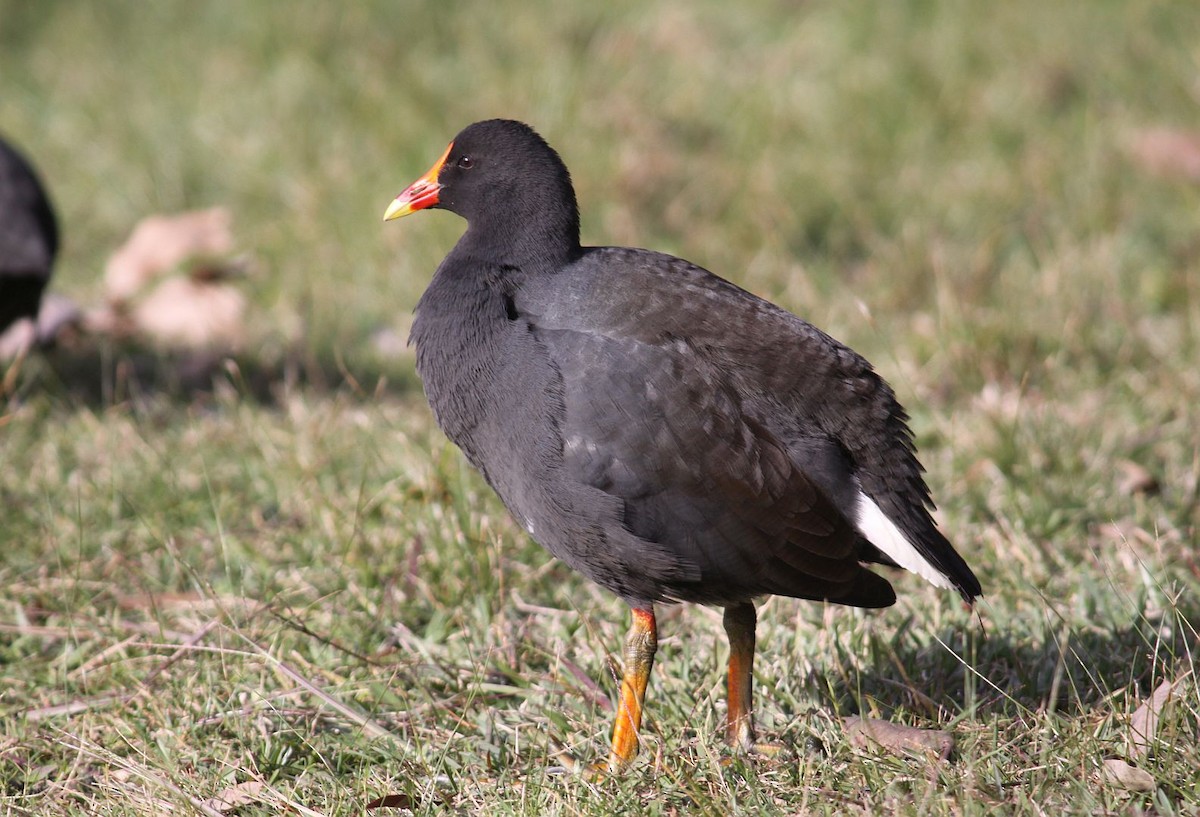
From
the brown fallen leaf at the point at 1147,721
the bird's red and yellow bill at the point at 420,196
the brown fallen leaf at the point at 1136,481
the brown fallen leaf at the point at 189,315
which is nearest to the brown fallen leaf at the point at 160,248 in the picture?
the brown fallen leaf at the point at 189,315

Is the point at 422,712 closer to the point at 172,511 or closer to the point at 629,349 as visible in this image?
the point at 629,349

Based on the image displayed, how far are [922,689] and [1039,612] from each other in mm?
504

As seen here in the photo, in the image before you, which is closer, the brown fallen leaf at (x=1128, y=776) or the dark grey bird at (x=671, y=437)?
the brown fallen leaf at (x=1128, y=776)

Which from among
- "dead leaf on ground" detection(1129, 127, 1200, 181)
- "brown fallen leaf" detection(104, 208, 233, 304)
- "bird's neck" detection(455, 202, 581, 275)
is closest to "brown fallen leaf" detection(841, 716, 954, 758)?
"bird's neck" detection(455, 202, 581, 275)

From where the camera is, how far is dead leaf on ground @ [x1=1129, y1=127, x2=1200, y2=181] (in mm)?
6406

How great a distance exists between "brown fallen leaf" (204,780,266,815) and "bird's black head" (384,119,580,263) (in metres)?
1.30

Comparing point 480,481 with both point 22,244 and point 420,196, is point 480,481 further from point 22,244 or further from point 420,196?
point 22,244

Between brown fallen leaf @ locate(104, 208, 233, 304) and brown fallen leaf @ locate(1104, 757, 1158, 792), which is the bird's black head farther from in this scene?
brown fallen leaf @ locate(104, 208, 233, 304)

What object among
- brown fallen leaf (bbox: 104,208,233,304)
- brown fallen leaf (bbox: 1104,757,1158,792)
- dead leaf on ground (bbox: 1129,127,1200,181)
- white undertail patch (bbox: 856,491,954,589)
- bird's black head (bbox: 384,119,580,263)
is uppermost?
dead leaf on ground (bbox: 1129,127,1200,181)

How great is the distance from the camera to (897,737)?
9.00ft

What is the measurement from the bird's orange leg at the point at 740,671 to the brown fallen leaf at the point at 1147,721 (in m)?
0.77

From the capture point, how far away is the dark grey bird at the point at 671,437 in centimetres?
275

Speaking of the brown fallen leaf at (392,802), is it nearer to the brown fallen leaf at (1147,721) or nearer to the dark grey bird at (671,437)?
the dark grey bird at (671,437)

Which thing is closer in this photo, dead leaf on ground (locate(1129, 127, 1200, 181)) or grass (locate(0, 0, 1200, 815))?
grass (locate(0, 0, 1200, 815))
